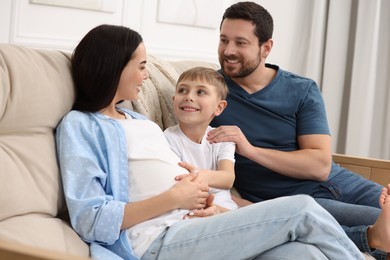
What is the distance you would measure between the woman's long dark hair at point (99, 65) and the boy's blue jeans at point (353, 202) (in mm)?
841

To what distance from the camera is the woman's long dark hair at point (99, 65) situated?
1.86 meters

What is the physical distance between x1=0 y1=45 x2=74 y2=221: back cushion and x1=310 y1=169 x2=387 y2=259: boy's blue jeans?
90 cm

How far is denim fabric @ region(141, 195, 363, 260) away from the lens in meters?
1.69

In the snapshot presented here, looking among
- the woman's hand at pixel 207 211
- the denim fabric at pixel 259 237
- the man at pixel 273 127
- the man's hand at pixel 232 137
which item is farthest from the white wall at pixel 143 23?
the denim fabric at pixel 259 237

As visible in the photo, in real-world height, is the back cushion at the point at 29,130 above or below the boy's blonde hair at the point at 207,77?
below

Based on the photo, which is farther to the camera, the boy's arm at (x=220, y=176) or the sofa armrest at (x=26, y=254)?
the boy's arm at (x=220, y=176)

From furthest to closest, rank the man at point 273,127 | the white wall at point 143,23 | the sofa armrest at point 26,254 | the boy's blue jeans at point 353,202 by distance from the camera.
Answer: the white wall at point 143,23, the man at point 273,127, the boy's blue jeans at point 353,202, the sofa armrest at point 26,254

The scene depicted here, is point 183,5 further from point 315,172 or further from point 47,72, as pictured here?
point 47,72

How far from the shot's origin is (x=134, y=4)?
3256mm

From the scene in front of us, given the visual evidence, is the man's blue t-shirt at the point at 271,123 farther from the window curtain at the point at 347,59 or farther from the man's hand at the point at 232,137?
the window curtain at the point at 347,59

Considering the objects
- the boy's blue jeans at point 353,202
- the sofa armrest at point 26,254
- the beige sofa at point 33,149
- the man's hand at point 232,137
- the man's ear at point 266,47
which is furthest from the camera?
the man's ear at point 266,47

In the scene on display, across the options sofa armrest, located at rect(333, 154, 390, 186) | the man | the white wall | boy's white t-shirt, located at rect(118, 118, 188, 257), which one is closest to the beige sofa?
boy's white t-shirt, located at rect(118, 118, 188, 257)

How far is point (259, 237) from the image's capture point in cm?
171

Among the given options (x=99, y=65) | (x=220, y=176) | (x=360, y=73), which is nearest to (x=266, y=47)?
(x=220, y=176)
